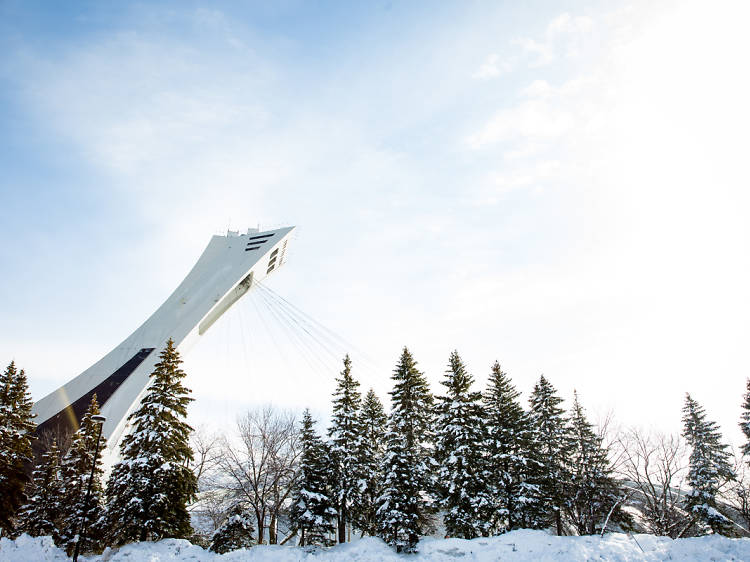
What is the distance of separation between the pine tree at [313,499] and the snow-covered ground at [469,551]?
2.40 m

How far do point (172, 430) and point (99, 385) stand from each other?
21.3 metres

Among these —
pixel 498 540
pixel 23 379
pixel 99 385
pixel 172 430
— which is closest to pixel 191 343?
pixel 99 385

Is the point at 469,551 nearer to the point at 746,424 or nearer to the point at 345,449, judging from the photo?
the point at 345,449

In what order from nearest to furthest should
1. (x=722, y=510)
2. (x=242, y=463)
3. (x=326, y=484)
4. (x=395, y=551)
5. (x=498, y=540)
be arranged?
1. (x=498, y=540)
2. (x=395, y=551)
3. (x=326, y=484)
4. (x=242, y=463)
5. (x=722, y=510)

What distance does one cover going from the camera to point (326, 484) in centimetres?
2302

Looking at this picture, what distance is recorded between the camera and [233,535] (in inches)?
832

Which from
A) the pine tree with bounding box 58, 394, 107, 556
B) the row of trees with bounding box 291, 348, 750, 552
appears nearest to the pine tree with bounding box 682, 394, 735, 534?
the row of trees with bounding box 291, 348, 750, 552

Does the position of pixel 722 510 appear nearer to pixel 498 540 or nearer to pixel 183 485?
pixel 498 540

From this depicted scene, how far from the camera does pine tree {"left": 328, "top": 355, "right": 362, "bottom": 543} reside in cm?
2283

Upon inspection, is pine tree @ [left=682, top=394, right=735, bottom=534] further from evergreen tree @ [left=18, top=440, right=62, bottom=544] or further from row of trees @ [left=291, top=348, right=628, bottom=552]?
evergreen tree @ [left=18, top=440, right=62, bottom=544]

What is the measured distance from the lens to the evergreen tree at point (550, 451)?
24.2 metres

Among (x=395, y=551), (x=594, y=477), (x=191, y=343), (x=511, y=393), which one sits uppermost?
(x=191, y=343)

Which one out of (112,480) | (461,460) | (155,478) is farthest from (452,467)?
(112,480)

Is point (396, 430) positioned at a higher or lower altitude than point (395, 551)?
higher
